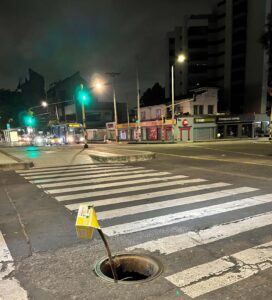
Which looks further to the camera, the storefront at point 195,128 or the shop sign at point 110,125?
the shop sign at point 110,125

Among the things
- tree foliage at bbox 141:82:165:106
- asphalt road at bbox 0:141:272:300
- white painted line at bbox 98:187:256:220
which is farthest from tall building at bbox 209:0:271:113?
asphalt road at bbox 0:141:272:300

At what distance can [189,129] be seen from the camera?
170ft

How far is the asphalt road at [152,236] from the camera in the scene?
345 centimetres

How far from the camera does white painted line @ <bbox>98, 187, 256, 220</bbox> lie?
6.32m

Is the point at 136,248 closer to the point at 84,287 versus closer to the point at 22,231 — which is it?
the point at 84,287

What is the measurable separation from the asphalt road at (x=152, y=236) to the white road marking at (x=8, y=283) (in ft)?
0.12

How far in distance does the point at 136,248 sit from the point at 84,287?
1.24 m

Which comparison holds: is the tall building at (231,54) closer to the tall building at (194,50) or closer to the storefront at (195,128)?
the tall building at (194,50)

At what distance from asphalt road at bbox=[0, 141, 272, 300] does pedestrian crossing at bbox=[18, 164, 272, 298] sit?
0.06ft

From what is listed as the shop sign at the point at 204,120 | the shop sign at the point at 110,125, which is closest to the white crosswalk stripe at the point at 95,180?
the shop sign at the point at 204,120

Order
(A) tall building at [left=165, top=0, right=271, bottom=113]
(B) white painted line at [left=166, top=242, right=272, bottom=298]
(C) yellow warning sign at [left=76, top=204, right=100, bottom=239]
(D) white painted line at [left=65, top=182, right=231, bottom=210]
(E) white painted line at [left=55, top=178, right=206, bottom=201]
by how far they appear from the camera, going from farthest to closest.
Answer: (A) tall building at [left=165, top=0, right=271, bottom=113]
(E) white painted line at [left=55, top=178, right=206, bottom=201]
(D) white painted line at [left=65, top=182, right=231, bottom=210]
(C) yellow warning sign at [left=76, top=204, right=100, bottom=239]
(B) white painted line at [left=166, top=242, right=272, bottom=298]

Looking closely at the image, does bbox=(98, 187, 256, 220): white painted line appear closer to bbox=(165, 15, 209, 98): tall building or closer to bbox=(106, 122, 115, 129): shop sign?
bbox=(106, 122, 115, 129): shop sign

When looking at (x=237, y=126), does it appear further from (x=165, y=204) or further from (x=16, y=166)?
(x=165, y=204)

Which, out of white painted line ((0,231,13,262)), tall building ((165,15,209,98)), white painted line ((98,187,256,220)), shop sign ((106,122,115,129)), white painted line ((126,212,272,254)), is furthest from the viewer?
tall building ((165,15,209,98))
